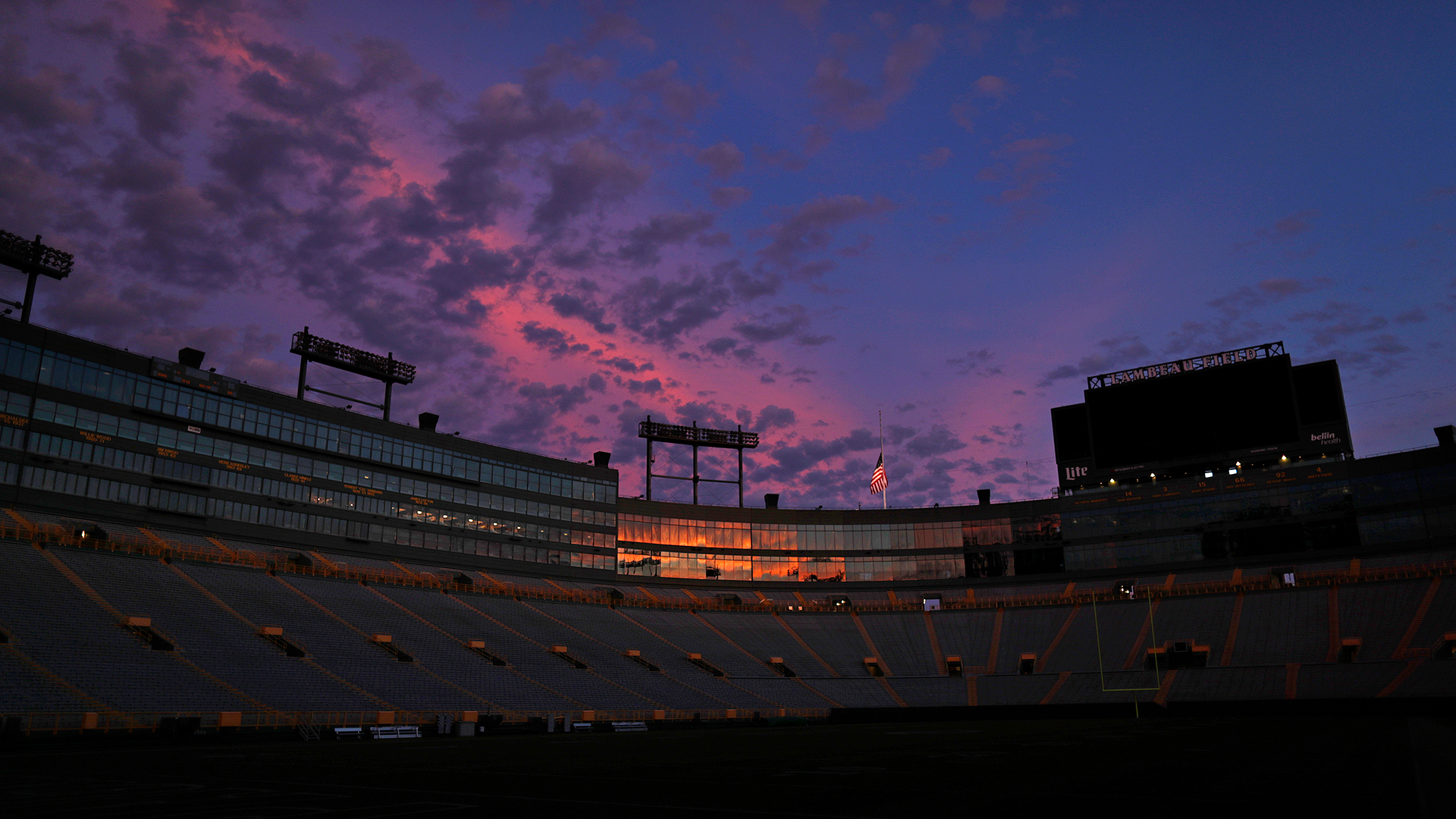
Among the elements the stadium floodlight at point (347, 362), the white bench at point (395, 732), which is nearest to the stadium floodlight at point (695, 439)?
the stadium floodlight at point (347, 362)

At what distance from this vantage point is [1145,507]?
85125 mm

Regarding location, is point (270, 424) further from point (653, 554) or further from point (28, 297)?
point (653, 554)

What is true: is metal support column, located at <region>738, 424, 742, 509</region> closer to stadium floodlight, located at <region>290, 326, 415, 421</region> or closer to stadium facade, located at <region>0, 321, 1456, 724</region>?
stadium facade, located at <region>0, 321, 1456, 724</region>

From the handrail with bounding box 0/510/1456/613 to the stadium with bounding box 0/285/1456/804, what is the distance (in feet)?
1.21

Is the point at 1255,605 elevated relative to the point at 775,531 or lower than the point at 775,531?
lower

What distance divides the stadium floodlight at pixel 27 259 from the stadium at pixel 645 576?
10.9 ft

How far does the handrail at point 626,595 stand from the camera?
5591 centimetres

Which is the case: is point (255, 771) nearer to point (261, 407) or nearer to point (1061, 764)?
point (1061, 764)

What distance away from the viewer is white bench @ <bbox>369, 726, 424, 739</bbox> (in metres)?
43.0

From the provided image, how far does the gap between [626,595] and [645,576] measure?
271 inches

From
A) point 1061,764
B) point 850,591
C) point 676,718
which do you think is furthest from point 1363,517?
point 1061,764

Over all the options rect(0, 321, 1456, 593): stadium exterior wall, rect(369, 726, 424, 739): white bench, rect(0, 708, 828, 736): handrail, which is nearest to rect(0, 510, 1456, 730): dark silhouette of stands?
rect(0, 708, 828, 736): handrail

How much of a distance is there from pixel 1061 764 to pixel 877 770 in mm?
4956

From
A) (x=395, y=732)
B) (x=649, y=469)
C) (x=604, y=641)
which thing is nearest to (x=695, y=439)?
(x=649, y=469)
